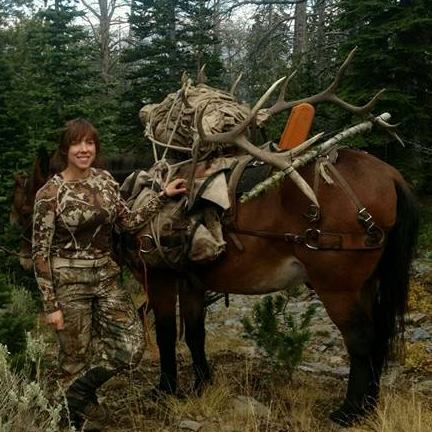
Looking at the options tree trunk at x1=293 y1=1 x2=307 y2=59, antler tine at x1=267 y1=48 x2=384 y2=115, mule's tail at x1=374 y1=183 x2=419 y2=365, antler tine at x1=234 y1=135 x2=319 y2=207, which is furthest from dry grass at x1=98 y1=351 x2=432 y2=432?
tree trunk at x1=293 y1=1 x2=307 y2=59

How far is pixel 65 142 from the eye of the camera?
3633 mm

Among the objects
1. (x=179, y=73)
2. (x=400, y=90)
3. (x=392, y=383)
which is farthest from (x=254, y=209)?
(x=179, y=73)

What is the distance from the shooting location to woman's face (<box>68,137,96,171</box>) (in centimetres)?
358

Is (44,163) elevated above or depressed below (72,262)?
above

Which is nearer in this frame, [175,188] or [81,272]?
[81,272]

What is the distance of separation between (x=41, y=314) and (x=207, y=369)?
4059 mm

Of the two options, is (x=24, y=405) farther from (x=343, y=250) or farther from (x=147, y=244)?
(x=343, y=250)

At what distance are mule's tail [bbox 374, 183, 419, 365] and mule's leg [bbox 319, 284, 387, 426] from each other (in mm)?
214

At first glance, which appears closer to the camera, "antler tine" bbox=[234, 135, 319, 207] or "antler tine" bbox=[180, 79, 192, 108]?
"antler tine" bbox=[234, 135, 319, 207]

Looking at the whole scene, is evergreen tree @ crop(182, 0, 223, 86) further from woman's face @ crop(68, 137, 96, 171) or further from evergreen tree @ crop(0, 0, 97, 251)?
woman's face @ crop(68, 137, 96, 171)

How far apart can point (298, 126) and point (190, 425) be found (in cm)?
218

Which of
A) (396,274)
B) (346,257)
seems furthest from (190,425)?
(396,274)

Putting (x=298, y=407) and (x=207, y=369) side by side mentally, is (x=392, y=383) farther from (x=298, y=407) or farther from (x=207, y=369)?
(x=207, y=369)

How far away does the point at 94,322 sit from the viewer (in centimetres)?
381
